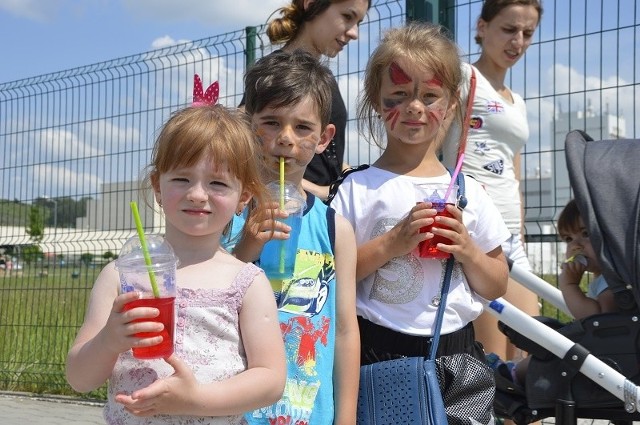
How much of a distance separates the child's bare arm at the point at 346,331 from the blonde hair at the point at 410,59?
629 mm

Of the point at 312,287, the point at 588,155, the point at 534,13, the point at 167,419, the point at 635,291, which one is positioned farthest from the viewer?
the point at 534,13

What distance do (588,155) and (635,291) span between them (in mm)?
609

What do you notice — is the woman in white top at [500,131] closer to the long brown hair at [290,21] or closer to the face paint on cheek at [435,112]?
the long brown hair at [290,21]

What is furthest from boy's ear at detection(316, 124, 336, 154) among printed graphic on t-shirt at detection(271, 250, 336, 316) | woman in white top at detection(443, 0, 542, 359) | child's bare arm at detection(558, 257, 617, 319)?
child's bare arm at detection(558, 257, 617, 319)

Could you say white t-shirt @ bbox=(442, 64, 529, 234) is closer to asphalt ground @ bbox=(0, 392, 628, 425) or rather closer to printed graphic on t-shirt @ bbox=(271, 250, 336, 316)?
printed graphic on t-shirt @ bbox=(271, 250, 336, 316)

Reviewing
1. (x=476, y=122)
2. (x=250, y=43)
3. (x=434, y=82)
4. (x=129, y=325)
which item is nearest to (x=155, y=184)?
(x=129, y=325)

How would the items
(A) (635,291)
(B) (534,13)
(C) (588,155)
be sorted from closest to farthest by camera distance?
(A) (635,291) < (C) (588,155) < (B) (534,13)

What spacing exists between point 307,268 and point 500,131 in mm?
2062

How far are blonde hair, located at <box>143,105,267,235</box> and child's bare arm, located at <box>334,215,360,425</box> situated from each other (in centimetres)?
37

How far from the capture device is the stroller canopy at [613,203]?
10.6ft

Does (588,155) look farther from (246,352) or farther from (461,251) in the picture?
(246,352)

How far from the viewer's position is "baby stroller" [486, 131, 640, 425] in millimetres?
3176

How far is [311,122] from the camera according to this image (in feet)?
8.66

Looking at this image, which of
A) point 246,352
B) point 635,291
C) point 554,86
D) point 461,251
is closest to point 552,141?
point 554,86
